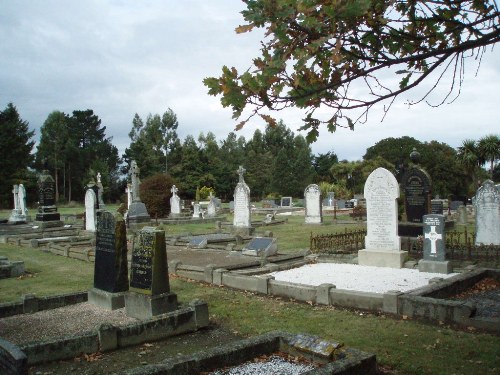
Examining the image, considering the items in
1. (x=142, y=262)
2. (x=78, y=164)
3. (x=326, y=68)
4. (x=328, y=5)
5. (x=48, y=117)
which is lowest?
(x=142, y=262)

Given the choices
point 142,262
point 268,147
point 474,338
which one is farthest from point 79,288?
point 268,147

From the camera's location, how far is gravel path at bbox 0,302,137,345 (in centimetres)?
754

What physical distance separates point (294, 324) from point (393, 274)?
4.97 meters

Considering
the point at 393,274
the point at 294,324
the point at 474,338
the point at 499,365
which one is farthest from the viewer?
the point at 393,274

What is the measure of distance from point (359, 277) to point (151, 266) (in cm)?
567

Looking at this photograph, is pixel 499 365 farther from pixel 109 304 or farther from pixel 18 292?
pixel 18 292

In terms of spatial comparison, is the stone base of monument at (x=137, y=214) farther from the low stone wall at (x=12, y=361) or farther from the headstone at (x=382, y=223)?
the low stone wall at (x=12, y=361)

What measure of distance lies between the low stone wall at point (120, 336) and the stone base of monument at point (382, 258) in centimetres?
683

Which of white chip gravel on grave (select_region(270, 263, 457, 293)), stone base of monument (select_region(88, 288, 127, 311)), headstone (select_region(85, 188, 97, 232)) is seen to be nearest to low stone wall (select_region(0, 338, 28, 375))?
stone base of monument (select_region(88, 288, 127, 311))

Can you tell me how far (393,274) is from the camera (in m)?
12.0

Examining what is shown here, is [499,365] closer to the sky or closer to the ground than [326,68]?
Answer: closer to the ground

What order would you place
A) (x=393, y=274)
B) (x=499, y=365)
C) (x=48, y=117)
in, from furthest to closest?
(x=48, y=117) < (x=393, y=274) < (x=499, y=365)

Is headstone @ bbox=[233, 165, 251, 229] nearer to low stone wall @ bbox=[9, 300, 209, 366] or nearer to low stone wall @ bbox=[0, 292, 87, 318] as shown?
low stone wall @ bbox=[0, 292, 87, 318]

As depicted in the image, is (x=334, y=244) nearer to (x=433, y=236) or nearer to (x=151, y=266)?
(x=433, y=236)
